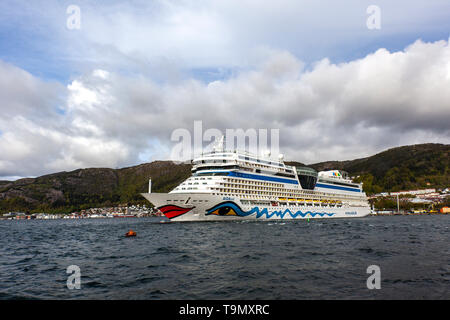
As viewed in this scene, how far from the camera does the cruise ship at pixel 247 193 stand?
46.8 m

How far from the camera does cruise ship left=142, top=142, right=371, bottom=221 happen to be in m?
46.8

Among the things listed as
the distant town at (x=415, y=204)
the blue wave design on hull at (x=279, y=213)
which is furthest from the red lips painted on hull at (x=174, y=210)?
the distant town at (x=415, y=204)

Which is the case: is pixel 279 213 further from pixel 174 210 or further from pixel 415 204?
pixel 415 204

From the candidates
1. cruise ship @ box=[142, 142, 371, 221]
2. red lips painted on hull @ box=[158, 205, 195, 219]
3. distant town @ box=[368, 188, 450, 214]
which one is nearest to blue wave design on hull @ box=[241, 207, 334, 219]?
cruise ship @ box=[142, 142, 371, 221]

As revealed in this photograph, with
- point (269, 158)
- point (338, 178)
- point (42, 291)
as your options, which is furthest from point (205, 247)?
point (338, 178)

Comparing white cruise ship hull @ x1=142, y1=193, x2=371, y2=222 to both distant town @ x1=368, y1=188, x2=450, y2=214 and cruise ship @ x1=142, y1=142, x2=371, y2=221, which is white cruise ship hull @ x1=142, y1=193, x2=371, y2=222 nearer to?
cruise ship @ x1=142, y1=142, x2=371, y2=221

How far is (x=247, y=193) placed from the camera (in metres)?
56.2

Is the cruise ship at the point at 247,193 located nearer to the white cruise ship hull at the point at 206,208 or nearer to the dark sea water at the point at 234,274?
the white cruise ship hull at the point at 206,208

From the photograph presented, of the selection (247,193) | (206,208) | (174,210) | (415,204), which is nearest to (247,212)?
(247,193)

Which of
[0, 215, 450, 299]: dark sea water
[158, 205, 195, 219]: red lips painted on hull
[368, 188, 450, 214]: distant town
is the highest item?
[158, 205, 195, 219]: red lips painted on hull

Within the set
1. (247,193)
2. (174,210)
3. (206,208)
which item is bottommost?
(174,210)

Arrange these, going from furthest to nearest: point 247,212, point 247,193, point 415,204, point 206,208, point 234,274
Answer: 1. point 415,204
2. point 247,193
3. point 247,212
4. point 206,208
5. point 234,274

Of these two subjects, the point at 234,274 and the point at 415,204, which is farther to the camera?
the point at 415,204
